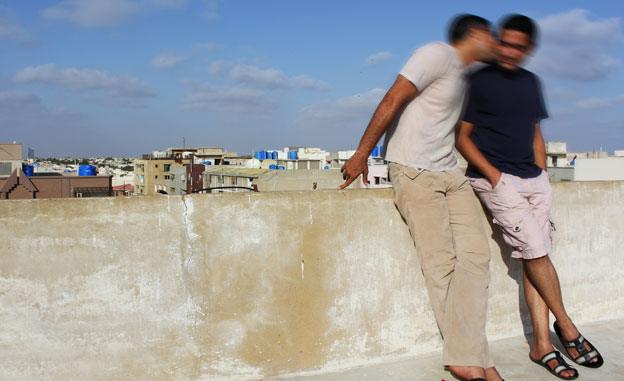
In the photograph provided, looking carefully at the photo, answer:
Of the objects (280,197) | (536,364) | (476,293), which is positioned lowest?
(536,364)

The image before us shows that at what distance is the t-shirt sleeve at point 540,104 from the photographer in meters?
3.45

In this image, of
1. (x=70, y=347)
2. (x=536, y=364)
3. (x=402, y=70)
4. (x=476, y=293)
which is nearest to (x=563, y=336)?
(x=536, y=364)

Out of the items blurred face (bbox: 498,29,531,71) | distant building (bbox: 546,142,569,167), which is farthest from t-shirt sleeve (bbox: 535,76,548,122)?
distant building (bbox: 546,142,569,167)

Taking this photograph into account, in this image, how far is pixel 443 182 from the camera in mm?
3158

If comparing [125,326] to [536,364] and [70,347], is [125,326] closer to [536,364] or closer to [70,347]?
[70,347]

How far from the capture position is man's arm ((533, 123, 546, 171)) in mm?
3557

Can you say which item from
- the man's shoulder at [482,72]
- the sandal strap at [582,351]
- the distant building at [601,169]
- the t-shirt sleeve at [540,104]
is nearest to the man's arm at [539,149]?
the t-shirt sleeve at [540,104]

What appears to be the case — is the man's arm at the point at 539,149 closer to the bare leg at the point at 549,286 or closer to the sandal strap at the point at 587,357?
the bare leg at the point at 549,286

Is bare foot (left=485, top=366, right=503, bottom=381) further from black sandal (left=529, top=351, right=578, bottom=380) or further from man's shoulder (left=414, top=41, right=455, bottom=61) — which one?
man's shoulder (left=414, top=41, right=455, bottom=61)

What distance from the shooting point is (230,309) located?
10.2 ft

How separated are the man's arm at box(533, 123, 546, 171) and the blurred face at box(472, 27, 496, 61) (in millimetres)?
580

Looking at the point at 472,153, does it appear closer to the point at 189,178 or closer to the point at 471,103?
the point at 471,103

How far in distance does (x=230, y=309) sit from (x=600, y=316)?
2721mm

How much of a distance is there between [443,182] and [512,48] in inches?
33.8
